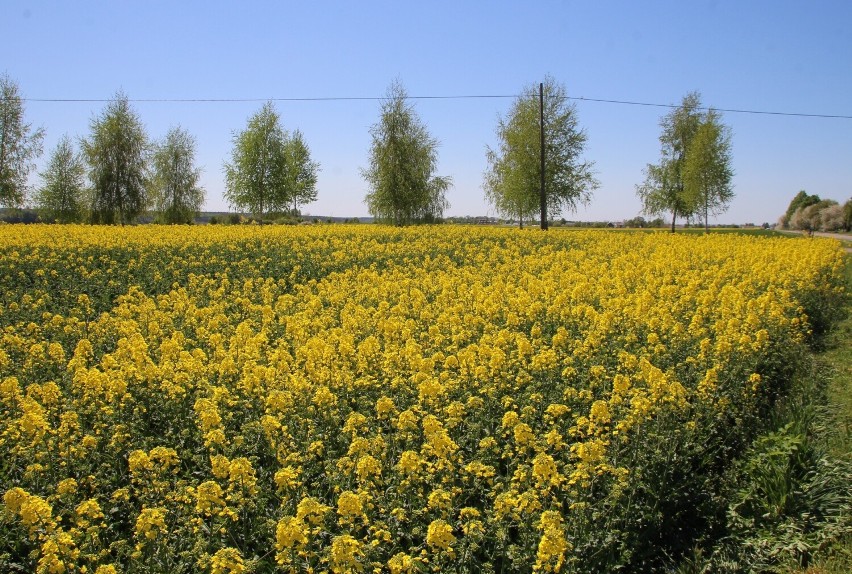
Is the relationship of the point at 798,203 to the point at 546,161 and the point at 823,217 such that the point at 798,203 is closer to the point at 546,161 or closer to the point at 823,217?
the point at 823,217

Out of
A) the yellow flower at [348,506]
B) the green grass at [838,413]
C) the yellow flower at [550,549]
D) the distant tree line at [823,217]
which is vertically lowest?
the green grass at [838,413]

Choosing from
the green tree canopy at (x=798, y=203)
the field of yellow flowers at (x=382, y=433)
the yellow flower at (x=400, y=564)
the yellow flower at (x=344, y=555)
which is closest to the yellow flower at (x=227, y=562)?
the field of yellow flowers at (x=382, y=433)

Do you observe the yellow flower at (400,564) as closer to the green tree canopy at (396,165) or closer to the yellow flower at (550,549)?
the yellow flower at (550,549)

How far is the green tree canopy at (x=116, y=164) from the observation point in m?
48.9

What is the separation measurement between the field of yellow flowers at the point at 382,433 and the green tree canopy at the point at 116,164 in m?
41.4

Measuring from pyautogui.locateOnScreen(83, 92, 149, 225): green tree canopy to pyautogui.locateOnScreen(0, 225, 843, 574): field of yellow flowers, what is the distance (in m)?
41.4

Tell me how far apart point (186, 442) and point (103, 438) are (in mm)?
694

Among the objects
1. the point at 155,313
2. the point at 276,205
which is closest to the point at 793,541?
the point at 155,313

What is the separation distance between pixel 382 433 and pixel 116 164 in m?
50.5

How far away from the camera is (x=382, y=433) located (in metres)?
5.90

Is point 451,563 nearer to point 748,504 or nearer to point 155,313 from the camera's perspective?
point 748,504

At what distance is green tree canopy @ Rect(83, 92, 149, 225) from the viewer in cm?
4891

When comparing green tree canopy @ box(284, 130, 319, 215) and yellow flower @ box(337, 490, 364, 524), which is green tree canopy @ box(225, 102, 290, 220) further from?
yellow flower @ box(337, 490, 364, 524)

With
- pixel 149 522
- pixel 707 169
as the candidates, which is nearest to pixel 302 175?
pixel 707 169
